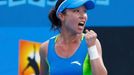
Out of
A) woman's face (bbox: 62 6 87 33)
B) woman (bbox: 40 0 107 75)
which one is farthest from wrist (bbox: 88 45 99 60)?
woman's face (bbox: 62 6 87 33)

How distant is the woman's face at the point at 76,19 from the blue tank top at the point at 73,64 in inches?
4.3

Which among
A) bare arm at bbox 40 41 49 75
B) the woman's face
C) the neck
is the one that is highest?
the woman's face

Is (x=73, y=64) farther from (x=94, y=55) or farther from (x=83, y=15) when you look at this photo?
(x=83, y=15)

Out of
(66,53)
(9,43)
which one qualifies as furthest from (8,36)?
(66,53)

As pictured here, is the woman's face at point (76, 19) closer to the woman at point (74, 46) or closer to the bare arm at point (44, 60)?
the woman at point (74, 46)

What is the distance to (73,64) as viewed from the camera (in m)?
3.27

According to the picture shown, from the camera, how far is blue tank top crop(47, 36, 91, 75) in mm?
3260

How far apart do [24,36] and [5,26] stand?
21 centimetres

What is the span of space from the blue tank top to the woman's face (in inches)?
4.3

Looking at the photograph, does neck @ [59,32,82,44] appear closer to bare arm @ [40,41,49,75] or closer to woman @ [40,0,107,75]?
woman @ [40,0,107,75]

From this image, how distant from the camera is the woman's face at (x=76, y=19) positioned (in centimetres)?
327

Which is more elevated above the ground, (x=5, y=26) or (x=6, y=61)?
(x=5, y=26)

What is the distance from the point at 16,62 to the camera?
5070 millimetres

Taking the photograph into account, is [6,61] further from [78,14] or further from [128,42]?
[78,14]
